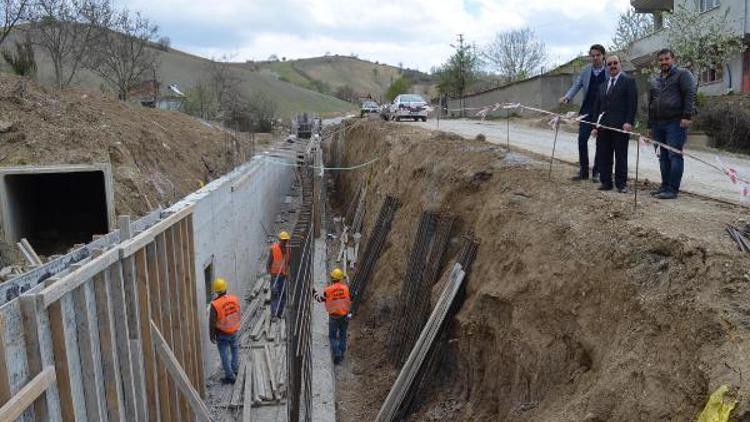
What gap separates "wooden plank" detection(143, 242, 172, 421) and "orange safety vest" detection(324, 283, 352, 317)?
3494 millimetres

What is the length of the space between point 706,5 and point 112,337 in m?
27.1

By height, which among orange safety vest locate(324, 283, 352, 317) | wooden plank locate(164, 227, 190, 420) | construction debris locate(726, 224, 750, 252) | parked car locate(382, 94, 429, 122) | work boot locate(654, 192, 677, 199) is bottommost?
orange safety vest locate(324, 283, 352, 317)

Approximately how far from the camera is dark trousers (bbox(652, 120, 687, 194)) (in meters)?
7.18

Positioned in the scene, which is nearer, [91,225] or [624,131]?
[624,131]

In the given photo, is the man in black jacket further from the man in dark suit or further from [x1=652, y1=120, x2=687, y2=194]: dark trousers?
the man in dark suit

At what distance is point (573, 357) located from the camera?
5656mm

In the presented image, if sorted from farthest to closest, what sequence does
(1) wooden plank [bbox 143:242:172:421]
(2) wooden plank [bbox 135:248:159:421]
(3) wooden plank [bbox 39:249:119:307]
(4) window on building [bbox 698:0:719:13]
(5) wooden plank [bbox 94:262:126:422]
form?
(4) window on building [bbox 698:0:719:13] < (1) wooden plank [bbox 143:242:172:421] < (2) wooden plank [bbox 135:248:159:421] < (5) wooden plank [bbox 94:262:126:422] < (3) wooden plank [bbox 39:249:119:307]

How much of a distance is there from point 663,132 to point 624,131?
0.61m

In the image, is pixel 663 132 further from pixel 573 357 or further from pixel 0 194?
pixel 0 194

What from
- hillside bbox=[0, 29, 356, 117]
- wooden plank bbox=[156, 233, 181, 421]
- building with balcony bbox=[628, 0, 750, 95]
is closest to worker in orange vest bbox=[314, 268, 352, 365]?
wooden plank bbox=[156, 233, 181, 421]

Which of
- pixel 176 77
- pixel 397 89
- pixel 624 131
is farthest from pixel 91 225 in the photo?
pixel 176 77

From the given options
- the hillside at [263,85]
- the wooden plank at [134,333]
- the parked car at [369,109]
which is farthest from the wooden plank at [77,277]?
the hillside at [263,85]

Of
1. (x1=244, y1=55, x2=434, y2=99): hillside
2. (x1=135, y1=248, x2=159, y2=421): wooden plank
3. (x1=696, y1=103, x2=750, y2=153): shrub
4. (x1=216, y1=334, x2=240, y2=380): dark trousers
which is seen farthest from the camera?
(x1=244, y1=55, x2=434, y2=99): hillside

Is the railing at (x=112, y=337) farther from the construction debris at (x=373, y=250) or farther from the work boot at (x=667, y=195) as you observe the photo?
the work boot at (x=667, y=195)
